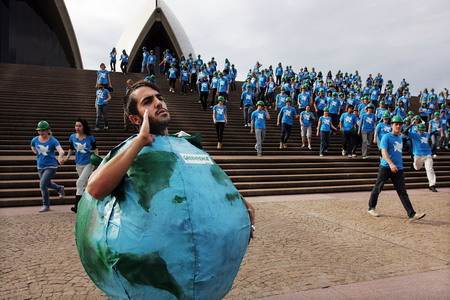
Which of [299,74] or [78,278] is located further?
[299,74]

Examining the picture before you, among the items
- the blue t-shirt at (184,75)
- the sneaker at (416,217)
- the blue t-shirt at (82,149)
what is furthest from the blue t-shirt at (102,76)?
the sneaker at (416,217)

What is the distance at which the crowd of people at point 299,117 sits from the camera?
6.05m

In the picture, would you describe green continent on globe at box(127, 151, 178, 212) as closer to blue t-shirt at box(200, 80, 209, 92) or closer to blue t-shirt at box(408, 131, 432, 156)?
blue t-shirt at box(408, 131, 432, 156)

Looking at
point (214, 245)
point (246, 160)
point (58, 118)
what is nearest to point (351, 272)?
point (214, 245)

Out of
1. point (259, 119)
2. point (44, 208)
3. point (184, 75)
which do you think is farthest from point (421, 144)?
point (184, 75)

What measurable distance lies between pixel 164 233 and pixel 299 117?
1551 centimetres

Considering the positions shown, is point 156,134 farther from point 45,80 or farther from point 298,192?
point 45,80

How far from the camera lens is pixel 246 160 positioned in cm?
980

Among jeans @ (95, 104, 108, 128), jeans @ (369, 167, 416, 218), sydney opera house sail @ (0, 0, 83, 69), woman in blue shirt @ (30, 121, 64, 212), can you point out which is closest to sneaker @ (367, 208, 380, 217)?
jeans @ (369, 167, 416, 218)

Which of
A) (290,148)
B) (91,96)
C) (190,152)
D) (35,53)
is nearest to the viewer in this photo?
(190,152)

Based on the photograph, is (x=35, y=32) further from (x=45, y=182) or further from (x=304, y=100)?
(x=45, y=182)

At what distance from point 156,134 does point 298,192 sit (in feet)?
23.9

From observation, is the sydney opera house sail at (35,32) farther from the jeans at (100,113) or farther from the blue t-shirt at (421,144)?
the blue t-shirt at (421,144)

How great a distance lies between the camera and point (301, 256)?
3834 millimetres
